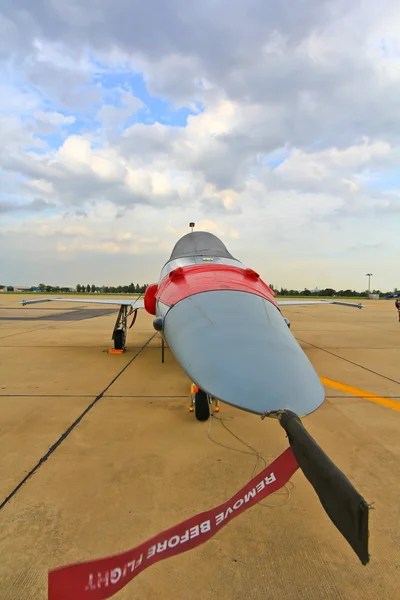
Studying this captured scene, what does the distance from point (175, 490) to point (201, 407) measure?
1.72 metres

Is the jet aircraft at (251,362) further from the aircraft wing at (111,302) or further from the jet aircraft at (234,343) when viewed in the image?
the aircraft wing at (111,302)

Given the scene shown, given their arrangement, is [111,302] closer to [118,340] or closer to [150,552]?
[118,340]

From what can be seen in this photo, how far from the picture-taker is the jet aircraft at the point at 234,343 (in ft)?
7.82

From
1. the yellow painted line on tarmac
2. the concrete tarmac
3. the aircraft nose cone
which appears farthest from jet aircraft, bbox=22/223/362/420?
the yellow painted line on tarmac

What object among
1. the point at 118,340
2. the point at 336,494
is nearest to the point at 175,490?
the point at 336,494

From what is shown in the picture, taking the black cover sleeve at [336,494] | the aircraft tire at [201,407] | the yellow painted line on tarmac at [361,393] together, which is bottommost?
the yellow painted line on tarmac at [361,393]

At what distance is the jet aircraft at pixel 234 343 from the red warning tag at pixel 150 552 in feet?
1.65

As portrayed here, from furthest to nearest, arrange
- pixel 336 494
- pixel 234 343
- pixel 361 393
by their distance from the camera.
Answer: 1. pixel 361 393
2. pixel 234 343
3. pixel 336 494

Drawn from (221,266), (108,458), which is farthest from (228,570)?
(221,266)

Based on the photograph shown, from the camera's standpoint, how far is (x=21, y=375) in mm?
7211

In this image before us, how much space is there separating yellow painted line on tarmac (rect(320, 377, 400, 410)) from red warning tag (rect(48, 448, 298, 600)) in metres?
4.61

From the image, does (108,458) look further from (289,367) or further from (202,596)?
(289,367)

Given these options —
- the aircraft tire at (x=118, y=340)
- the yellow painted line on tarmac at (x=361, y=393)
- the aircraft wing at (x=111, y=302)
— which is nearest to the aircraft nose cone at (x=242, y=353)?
the yellow painted line on tarmac at (x=361, y=393)

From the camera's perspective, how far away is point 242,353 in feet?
9.12
